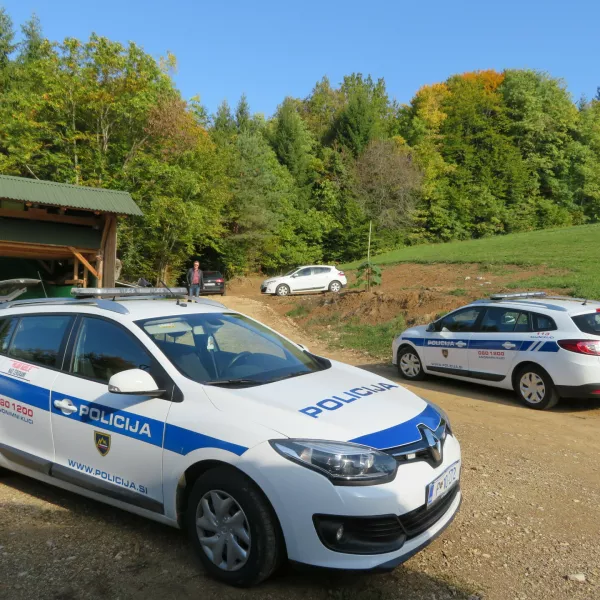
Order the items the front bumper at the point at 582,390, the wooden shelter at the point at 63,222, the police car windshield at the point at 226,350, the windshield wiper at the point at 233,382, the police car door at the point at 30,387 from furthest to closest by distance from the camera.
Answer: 1. the wooden shelter at the point at 63,222
2. the front bumper at the point at 582,390
3. the police car door at the point at 30,387
4. the police car windshield at the point at 226,350
5. the windshield wiper at the point at 233,382

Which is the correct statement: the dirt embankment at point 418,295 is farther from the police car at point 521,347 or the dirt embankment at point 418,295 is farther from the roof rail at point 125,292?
the roof rail at point 125,292

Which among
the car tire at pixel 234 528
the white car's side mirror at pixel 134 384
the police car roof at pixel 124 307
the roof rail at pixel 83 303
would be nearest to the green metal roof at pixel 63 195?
the roof rail at pixel 83 303

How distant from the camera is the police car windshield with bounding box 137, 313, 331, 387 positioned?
12.0 feet

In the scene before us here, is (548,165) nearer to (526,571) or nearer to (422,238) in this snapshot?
(422,238)

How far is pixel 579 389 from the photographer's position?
7.32 metres

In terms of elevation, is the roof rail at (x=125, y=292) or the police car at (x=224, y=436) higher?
the roof rail at (x=125, y=292)

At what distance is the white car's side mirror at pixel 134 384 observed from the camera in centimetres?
330

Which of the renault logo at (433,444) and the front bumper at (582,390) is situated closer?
the renault logo at (433,444)

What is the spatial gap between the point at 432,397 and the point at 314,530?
6.01 m

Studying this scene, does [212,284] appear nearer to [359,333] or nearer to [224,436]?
[359,333]

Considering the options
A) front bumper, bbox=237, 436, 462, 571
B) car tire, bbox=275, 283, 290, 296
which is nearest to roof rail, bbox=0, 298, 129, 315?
front bumper, bbox=237, 436, 462, 571

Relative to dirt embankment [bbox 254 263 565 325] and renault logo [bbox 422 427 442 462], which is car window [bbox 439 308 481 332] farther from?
renault logo [bbox 422 427 442 462]

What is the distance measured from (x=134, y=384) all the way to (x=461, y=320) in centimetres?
700

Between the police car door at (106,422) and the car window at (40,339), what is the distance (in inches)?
6.4
